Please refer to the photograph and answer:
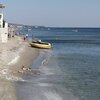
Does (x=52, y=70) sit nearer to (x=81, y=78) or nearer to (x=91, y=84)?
(x=81, y=78)

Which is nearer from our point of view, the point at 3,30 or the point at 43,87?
the point at 43,87

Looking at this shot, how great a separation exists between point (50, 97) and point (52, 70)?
56.6 feet

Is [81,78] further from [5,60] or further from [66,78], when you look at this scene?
[5,60]

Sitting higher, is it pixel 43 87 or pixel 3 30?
pixel 3 30

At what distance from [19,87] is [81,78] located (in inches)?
384

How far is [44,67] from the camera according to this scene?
54.1 m

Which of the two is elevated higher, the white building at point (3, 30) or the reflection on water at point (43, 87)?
the white building at point (3, 30)

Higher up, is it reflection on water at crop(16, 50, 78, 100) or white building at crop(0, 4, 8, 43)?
white building at crop(0, 4, 8, 43)

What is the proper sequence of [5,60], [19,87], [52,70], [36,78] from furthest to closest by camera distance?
[5,60] → [52,70] → [36,78] → [19,87]

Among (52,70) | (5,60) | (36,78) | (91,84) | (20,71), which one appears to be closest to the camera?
(91,84)

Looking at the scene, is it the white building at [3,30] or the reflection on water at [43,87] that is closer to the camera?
the reflection on water at [43,87]

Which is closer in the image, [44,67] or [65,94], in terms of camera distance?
[65,94]

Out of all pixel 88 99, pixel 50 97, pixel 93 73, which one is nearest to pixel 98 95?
pixel 88 99

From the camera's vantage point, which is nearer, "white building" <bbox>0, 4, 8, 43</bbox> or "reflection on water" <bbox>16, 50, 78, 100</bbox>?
"reflection on water" <bbox>16, 50, 78, 100</bbox>
